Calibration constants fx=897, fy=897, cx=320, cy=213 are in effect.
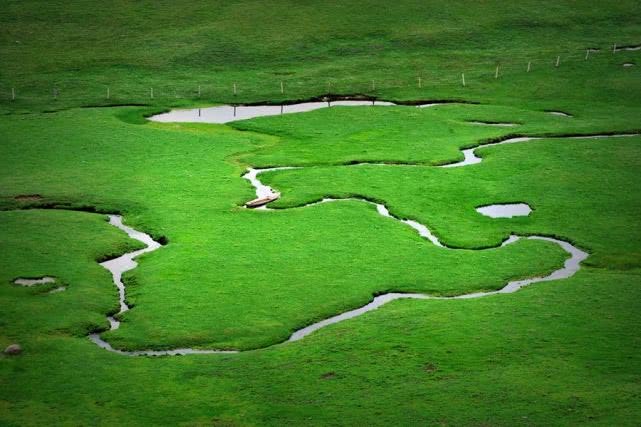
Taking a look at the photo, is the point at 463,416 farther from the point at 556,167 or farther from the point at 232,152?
the point at 232,152

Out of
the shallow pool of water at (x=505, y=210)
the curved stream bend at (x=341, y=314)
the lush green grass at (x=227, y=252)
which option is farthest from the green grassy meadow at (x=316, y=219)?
the shallow pool of water at (x=505, y=210)

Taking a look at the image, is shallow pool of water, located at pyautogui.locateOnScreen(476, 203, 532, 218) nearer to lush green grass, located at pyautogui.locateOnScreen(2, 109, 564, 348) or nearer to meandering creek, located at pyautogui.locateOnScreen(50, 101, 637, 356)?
meandering creek, located at pyautogui.locateOnScreen(50, 101, 637, 356)

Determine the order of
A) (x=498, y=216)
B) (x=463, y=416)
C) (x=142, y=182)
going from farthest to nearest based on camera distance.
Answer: (x=142, y=182) → (x=498, y=216) → (x=463, y=416)

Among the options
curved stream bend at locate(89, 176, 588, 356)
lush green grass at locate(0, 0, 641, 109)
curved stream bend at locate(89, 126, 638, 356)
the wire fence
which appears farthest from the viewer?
lush green grass at locate(0, 0, 641, 109)

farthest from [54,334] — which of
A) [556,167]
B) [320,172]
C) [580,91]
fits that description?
[580,91]

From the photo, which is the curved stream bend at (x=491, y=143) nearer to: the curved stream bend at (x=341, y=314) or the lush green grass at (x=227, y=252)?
the curved stream bend at (x=341, y=314)

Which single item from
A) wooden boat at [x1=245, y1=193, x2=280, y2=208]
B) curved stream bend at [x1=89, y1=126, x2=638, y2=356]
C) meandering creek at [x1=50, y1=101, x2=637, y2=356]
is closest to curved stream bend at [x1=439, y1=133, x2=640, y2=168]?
meandering creek at [x1=50, y1=101, x2=637, y2=356]

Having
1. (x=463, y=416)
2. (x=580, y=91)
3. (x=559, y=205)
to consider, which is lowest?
(x=463, y=416)

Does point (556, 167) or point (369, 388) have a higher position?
point (556, 167)
